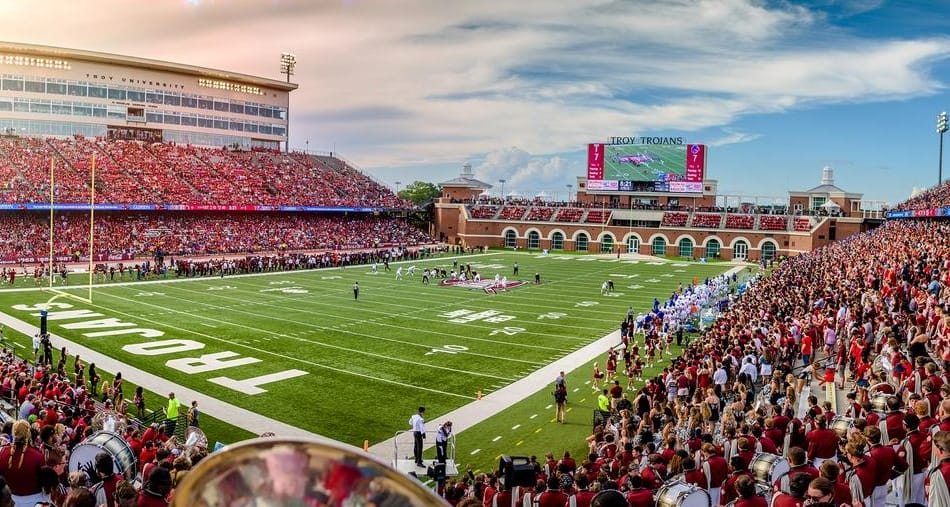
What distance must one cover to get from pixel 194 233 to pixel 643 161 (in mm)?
43689

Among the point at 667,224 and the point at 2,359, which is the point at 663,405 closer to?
the point at 2,359

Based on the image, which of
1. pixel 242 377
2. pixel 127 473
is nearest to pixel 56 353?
pixel 242 377

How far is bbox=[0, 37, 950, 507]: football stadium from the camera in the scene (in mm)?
6430

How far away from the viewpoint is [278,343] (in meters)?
23.4

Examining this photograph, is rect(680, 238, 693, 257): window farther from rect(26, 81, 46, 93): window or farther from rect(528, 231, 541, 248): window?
rect(26, 81, 46, 93): window

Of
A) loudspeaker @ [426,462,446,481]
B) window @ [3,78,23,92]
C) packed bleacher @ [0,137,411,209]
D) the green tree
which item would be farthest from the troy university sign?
the green tree

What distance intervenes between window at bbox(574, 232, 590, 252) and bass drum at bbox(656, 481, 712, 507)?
6761cm

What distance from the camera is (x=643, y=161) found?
72.4 metres

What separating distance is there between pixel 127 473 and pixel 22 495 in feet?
3.57

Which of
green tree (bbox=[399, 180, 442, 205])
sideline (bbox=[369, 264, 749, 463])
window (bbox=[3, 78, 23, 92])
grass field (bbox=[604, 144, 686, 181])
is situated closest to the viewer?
sideline (bbox=[369, 264, 749, 463])

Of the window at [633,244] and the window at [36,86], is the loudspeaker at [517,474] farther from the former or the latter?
the window at [36,86]

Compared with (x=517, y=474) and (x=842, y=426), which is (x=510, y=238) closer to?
(x=842, y=426)

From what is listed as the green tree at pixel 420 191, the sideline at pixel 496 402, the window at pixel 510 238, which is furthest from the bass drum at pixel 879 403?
the green tree at pixel 420 191

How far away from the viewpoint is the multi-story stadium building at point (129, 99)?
59969mm
